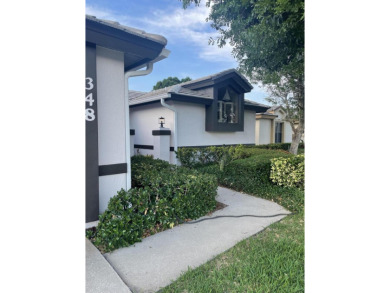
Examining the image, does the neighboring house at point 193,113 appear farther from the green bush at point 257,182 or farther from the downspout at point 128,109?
the downspout at point 128,109

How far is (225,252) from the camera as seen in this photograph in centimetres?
266

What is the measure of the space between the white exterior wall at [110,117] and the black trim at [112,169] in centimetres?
5

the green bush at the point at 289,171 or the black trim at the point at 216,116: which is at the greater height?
the black trim at the point at 216,116

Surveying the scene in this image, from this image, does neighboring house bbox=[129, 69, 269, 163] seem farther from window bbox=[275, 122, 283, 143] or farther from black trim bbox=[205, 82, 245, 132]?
window bbox=[275, 122, 283, 143]

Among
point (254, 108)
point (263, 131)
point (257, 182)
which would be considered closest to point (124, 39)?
point (257, 182)

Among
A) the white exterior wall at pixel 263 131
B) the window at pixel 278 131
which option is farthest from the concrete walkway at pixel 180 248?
the window at pixel 278 131

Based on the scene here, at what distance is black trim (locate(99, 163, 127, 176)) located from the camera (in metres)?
3.55

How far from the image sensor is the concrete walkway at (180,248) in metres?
2.24

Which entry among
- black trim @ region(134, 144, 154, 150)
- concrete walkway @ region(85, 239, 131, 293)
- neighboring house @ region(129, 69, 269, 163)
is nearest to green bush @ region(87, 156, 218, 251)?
concrete walkway @ region(85, 239, 131, 293)

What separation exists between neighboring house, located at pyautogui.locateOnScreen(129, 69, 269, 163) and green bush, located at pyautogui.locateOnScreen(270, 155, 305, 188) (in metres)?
3.92

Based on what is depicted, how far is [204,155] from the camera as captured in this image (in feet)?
27.6
